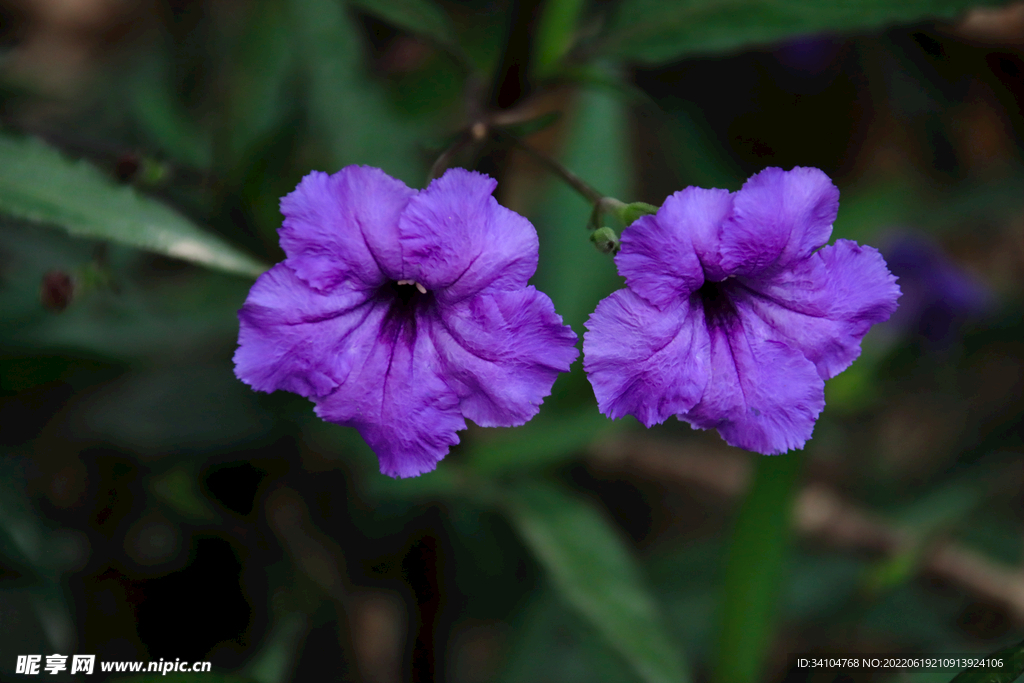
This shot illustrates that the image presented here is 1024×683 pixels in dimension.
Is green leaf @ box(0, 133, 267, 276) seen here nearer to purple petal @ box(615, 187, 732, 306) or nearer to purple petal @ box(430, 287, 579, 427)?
purple petal @ box(430, 287, 579, 427)

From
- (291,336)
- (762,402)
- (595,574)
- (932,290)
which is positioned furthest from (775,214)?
(932,290)

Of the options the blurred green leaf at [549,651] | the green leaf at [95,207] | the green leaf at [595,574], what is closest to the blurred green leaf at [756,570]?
the green leaf at [595,574]

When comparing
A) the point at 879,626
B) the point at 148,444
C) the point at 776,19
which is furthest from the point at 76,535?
the point at 879,626

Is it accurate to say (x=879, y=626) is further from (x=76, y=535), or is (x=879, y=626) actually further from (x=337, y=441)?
(x=76, y=535)

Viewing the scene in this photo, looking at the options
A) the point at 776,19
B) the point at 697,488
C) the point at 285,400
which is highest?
the point at 776,19

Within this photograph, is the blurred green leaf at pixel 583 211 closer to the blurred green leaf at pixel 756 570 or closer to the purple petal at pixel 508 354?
the blurred green leaf at pixel 756 570

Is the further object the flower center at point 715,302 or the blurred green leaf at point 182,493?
the blurred green leaf at point 182,493

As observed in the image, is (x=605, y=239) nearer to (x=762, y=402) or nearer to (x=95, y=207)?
(x=762, y=402)
